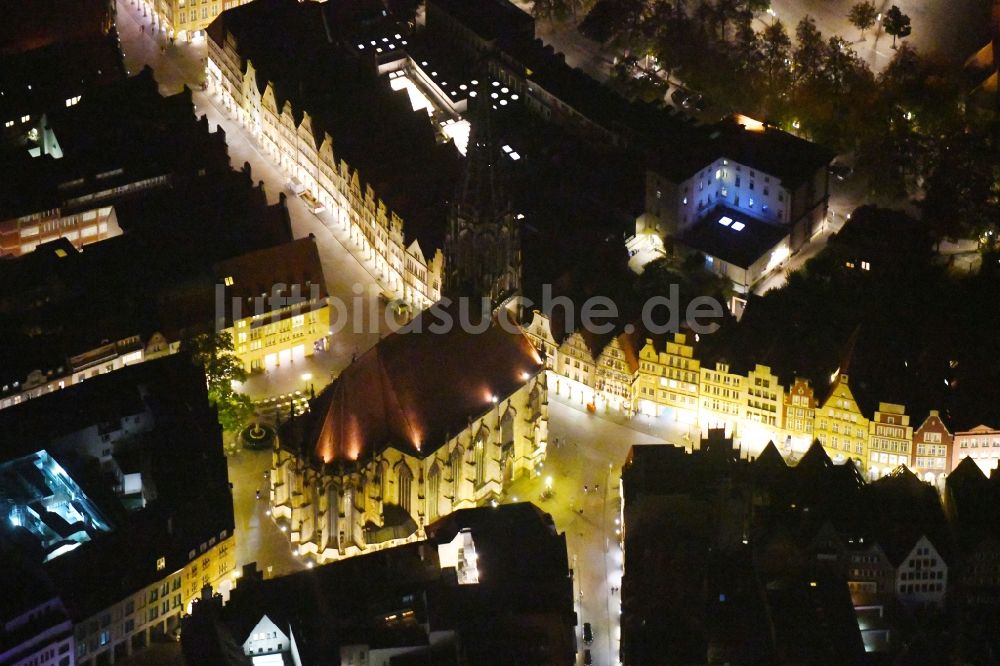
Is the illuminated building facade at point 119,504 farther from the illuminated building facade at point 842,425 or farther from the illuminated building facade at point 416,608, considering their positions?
the illuminated building facade at point 842,425

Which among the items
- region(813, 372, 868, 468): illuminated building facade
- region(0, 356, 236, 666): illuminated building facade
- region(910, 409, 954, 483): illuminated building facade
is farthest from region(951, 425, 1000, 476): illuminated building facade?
region(0, 356, 236, 666): illuminated building facade

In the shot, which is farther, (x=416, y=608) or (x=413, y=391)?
Result: (x=413, y=391)

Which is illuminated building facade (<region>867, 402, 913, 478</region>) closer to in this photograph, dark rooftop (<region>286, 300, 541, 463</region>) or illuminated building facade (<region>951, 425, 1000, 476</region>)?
illuminated building facade (<region>951, 425, 1000, 476</region>)

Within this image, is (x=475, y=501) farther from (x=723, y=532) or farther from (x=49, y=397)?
(x=49, y=397)

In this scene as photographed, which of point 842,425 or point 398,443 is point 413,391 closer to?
point 398,443

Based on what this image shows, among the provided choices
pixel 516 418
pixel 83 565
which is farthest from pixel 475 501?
pixel 83 565

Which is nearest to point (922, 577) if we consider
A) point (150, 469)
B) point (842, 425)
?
point (842, 425)
